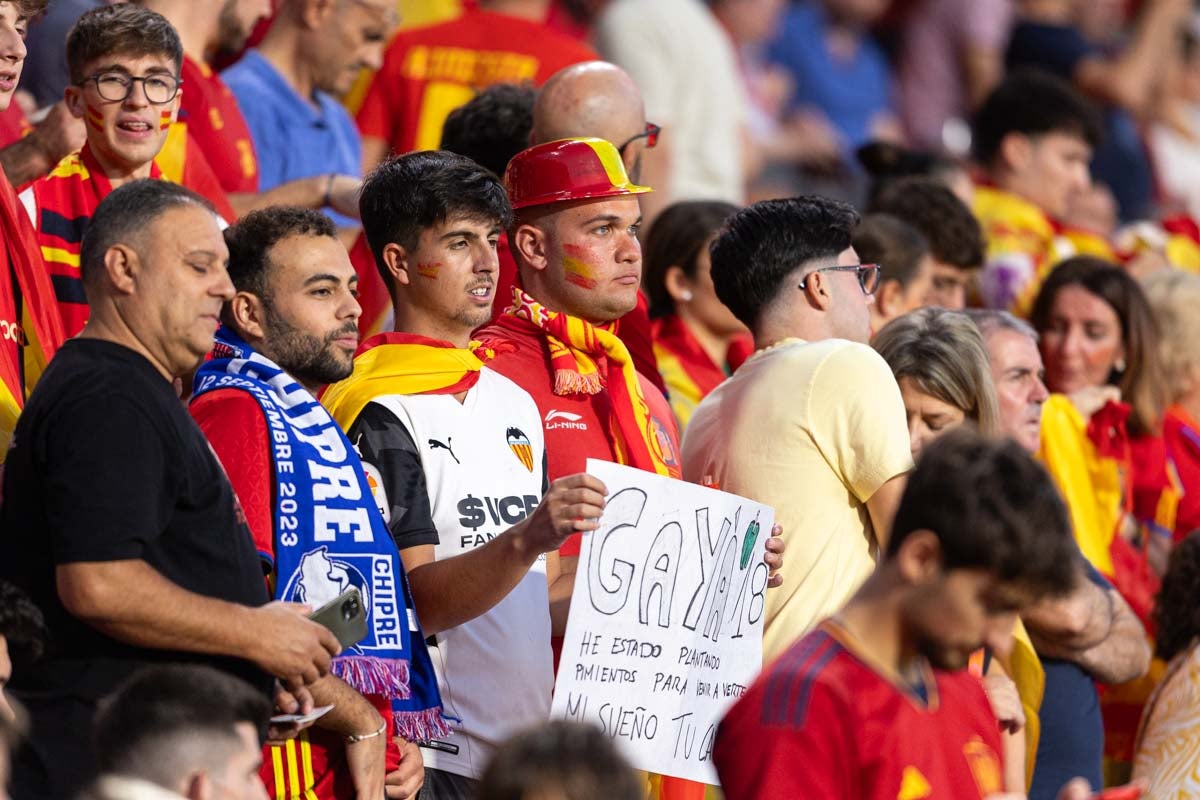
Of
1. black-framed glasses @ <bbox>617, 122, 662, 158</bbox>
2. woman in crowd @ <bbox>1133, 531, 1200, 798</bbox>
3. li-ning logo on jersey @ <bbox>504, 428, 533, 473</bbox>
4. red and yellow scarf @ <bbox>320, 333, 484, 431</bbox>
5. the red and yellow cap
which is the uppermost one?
black-framed glasses @ <bbox>617, 122, 662, 158</bbox>

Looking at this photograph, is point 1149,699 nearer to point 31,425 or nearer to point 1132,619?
point 1132,619

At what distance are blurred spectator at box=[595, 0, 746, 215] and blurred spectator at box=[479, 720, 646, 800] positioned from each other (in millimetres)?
6869

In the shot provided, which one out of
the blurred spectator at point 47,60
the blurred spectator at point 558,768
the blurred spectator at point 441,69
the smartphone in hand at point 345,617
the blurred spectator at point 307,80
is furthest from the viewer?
the blurred spectator at point 441,69

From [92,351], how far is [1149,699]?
13.4 feet

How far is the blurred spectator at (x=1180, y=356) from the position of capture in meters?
7.67

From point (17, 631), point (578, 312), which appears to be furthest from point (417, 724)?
point (578, 312)

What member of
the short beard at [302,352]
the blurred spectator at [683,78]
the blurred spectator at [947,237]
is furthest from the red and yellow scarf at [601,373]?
the blurred spectator at [683,78]

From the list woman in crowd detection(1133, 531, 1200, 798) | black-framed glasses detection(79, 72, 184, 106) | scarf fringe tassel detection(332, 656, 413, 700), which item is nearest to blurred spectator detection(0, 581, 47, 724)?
scarf fringe tassel detection(332, 656, 413, 700)

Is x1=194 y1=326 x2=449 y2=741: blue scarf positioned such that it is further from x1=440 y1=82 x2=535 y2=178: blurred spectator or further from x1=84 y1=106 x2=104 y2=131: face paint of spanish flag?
x1=440 y1=82 x2=535 y2=178: blurred spectator

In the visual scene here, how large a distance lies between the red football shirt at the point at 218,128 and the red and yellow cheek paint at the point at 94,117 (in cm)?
106

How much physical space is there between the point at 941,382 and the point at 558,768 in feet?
9.47

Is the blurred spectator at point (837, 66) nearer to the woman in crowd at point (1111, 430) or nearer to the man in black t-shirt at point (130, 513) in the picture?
the woman in crowd at point (1111, 430)

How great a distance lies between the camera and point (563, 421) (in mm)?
5156

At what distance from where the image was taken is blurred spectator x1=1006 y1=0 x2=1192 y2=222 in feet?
38.9
